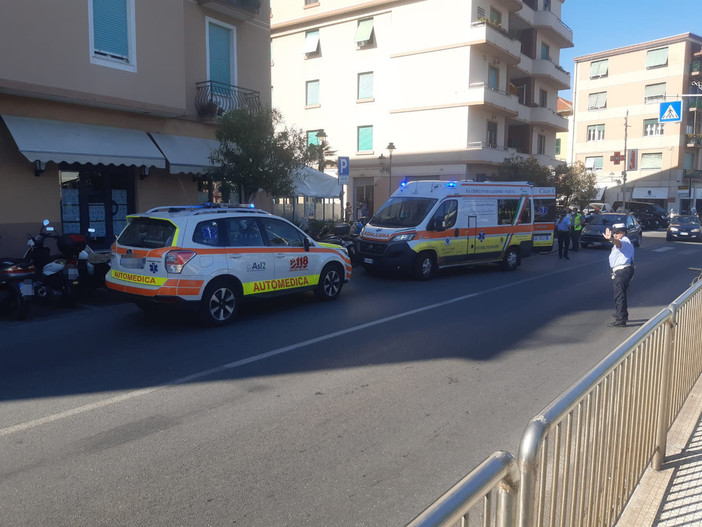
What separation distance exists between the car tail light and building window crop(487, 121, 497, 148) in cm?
2873

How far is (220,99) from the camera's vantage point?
17703 mm

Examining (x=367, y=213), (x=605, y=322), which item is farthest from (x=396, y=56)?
(x=605, y=322)

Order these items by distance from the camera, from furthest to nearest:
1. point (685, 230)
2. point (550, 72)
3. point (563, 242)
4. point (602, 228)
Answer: point (550, 72) < point (685, 230) < point (602, 228) < point (563, 242)

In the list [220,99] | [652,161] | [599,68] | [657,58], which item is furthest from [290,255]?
[599,68]

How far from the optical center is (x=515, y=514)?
80.7 inches

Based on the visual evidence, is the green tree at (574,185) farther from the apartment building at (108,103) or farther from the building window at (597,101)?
the building window at (597,101)

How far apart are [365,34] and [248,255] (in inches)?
1171

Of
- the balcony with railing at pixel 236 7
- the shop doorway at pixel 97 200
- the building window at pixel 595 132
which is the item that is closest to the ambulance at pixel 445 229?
the shop doorway at pixel 97 200

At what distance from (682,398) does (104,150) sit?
13.1 m

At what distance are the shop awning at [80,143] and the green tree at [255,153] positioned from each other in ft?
6.26

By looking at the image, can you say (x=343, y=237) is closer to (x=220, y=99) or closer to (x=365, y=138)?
(x=220, y=99)

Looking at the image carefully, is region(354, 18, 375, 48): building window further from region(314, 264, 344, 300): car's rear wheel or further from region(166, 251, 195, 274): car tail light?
region(166, 251, 195, 274): car tail light

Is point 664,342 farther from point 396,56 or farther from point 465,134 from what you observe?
point 396,56

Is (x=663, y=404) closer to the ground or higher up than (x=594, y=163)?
closer to the ground
